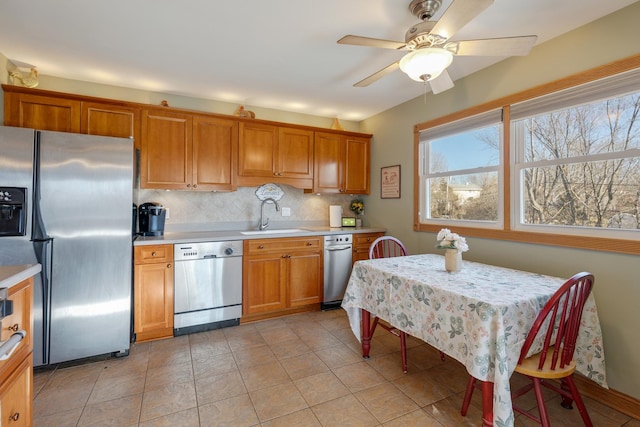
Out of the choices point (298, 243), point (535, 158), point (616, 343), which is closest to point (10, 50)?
point (298, 243)

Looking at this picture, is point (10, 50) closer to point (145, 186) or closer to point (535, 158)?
point (145, 186)

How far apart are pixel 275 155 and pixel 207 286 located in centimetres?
157

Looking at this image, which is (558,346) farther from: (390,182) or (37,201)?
(37,201)

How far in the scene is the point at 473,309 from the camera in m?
1.44

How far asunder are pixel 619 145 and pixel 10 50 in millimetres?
4379

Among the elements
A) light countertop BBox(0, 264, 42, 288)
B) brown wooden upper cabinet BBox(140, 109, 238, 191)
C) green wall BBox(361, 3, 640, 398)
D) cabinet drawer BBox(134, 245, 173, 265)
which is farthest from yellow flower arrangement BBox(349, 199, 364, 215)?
light countertop BBox(0, 264, 42, 288)

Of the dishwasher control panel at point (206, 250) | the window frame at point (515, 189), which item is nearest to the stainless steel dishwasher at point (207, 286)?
the dishwasher control panel at point (206, 250)

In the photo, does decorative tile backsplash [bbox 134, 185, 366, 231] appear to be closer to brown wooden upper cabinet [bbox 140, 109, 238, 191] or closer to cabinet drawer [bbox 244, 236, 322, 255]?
brown wooden upper cabinet [bbox 140, 109, 238, 191]

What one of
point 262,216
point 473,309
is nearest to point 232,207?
point 262,216

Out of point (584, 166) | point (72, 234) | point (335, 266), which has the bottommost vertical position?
point (335, 266)

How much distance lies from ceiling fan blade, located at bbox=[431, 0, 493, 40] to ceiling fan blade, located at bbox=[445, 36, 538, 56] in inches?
5.9

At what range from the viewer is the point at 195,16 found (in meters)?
1.90

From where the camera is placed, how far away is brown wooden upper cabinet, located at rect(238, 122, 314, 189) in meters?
3.24

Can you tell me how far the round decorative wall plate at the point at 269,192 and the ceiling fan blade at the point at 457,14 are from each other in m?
2.54
